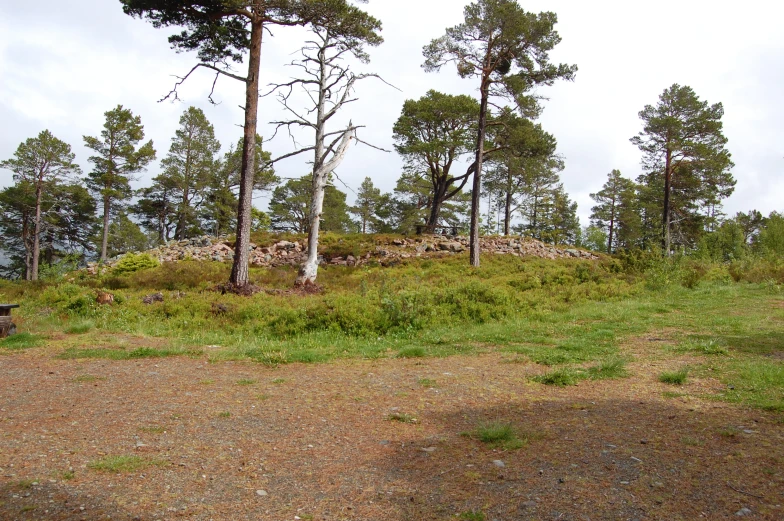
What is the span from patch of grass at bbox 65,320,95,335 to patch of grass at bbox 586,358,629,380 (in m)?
9.86

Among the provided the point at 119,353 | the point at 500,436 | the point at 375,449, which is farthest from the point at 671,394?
the point at 119,353

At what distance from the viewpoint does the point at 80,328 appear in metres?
9.80

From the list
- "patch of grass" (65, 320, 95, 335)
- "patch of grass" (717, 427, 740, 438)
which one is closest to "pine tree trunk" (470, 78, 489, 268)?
"patch of grass" (65, 320, 95, 335)

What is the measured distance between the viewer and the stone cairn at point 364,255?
2198cm

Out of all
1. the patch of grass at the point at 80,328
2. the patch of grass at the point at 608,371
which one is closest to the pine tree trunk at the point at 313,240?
the patch of grass at the point at 80,328

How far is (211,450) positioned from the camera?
4.13 meters

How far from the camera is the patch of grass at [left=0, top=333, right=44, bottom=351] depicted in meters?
8.35

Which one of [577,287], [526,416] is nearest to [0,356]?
[526,416]

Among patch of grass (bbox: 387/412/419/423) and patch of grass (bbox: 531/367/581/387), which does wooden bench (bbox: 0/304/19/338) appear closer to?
patch of grass (bbox: 387/412/419/423)

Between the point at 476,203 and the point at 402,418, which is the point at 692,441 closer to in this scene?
the point at 402,418

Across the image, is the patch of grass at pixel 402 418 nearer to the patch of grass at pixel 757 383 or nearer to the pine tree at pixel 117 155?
the patch of grass at pixel 757 383

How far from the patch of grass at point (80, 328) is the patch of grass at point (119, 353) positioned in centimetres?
171

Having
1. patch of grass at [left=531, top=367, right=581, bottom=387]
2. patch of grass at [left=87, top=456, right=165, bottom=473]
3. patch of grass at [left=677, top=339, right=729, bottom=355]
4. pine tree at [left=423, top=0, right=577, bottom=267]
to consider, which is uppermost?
pine tree at [left=423, top=0, right=577, bottom=267]

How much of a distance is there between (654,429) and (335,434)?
313cm
